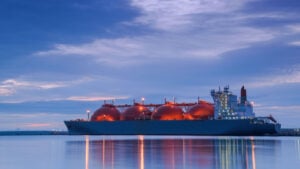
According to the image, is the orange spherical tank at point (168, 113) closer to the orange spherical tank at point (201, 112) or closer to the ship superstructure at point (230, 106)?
the orange spherical tank at point (201, 112)

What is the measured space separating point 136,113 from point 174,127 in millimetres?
11991

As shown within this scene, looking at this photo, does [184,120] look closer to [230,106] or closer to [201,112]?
[201,112]

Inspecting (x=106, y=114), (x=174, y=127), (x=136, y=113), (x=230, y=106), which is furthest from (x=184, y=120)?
(x=106, y=114)

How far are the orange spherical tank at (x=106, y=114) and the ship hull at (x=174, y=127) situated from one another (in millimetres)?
2669

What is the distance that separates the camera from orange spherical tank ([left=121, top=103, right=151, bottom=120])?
9672cm

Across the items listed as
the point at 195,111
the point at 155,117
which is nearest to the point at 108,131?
the point at 155,117

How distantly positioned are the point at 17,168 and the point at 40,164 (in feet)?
6.93

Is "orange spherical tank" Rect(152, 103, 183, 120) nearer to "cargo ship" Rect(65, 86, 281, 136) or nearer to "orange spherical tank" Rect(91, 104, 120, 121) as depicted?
"cargo ship" Rect(65, 86, 281, 136)

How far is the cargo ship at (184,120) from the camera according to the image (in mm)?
81312

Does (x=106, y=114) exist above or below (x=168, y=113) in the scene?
above

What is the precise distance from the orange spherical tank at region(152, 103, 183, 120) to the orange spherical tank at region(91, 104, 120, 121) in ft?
38.7

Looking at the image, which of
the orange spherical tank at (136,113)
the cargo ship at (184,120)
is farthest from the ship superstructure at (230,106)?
the orange spherical tank at (136,113)

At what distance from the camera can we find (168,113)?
90.8 meters

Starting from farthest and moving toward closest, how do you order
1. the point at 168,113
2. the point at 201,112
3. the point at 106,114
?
the point at 106,114, the point at 168,113, the point at 201,112
